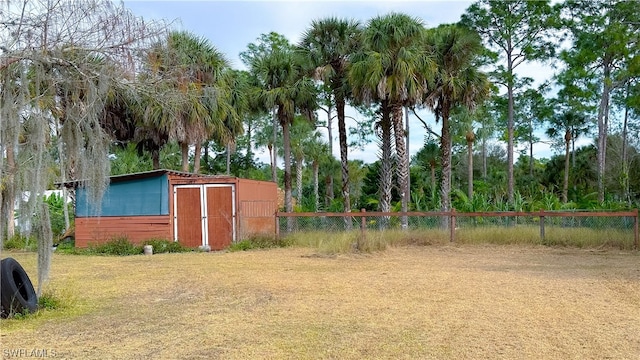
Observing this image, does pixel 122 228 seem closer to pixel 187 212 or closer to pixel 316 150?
pixel 187 212

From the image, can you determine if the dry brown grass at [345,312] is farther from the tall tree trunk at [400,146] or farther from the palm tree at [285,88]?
the palm tree at [285,88]

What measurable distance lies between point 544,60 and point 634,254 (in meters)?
15.4

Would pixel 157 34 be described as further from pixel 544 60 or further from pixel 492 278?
pixel 544 60

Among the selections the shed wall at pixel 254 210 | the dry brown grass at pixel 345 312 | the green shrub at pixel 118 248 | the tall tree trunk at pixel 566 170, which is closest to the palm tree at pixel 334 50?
the shed wall at pixel 254 210

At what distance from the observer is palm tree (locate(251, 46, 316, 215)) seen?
77.9 ft

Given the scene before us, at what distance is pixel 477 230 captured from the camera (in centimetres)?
1633

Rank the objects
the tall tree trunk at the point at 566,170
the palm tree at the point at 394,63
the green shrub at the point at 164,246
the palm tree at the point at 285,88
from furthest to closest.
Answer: the tall tree trunk at the point at 566,170, the palm tree at the point at 285,88, the palm tree at the point at 394,63, the green shrub at the point at 164,246

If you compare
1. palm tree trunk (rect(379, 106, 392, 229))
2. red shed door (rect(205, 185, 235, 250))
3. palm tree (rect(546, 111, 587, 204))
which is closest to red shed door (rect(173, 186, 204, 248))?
red shed door (rect(205, 185, 235, 250))

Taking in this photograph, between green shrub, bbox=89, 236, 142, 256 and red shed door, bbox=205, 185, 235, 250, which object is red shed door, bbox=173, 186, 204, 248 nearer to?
red shed door, bbox=205, 185, 235, 250

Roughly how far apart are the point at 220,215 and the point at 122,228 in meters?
3.21

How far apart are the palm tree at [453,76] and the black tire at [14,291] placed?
1662cm

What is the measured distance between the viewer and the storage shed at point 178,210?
17234mm

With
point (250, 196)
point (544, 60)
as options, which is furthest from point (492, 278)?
point (544, 60)

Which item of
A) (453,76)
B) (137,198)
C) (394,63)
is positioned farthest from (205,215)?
(453,76)
